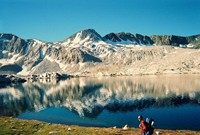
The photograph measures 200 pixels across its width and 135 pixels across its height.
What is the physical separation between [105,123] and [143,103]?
35662mm

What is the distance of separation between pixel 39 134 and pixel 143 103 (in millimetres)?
66095

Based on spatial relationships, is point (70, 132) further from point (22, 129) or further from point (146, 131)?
point (146, 131)

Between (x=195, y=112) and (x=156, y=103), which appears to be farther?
(x=156, y=103)

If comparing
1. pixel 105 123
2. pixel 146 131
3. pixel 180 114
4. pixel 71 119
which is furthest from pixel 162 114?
pixel 146 131

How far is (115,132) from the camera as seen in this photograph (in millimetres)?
45375

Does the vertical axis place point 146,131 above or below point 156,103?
above

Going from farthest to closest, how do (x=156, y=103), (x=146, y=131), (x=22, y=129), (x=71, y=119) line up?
(x=156, y=103) < (x=71, y=119) < (x=22, y=129) < (x=146, y=131)

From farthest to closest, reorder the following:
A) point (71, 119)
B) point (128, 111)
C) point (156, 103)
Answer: point (156, 103) < point (128, 111) < point (71, 119)

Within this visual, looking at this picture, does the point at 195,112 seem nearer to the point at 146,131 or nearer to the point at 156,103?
the point at 156,103

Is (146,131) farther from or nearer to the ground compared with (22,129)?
farther from the ground

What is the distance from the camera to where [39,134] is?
143ft

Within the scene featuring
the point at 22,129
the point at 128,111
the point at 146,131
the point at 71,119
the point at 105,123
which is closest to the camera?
the point at 146,131

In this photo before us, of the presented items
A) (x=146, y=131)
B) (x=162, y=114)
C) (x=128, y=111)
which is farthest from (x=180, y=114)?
(x=146, y=131)

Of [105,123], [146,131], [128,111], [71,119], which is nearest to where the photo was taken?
[146,131]
